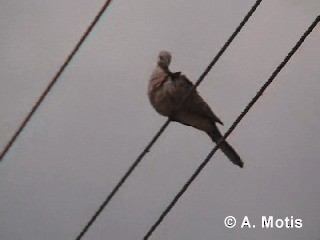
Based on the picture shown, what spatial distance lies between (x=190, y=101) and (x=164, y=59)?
0.36m

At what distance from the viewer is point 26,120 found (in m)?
2.52

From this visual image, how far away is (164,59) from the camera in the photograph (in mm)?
4234

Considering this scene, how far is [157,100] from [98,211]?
63.4 inches

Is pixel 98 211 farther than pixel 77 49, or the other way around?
pixel 98 211

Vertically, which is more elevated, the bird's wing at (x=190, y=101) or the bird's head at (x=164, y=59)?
the bird's head at (x=164, y=59)

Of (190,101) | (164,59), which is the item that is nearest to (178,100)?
(190,101)

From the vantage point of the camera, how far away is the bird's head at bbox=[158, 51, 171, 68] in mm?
4227

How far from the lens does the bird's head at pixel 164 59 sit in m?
4.23

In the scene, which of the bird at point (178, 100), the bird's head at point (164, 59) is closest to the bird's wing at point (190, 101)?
the bird at point (178, 100)

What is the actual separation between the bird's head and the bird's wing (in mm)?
122

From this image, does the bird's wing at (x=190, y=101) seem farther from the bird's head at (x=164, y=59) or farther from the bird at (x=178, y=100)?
the bird's head at (x=164, y=59)

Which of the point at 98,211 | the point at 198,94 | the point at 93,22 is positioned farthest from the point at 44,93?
the point at 198,94

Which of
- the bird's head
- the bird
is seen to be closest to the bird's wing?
the bird

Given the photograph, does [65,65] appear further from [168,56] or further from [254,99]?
[168,56]
